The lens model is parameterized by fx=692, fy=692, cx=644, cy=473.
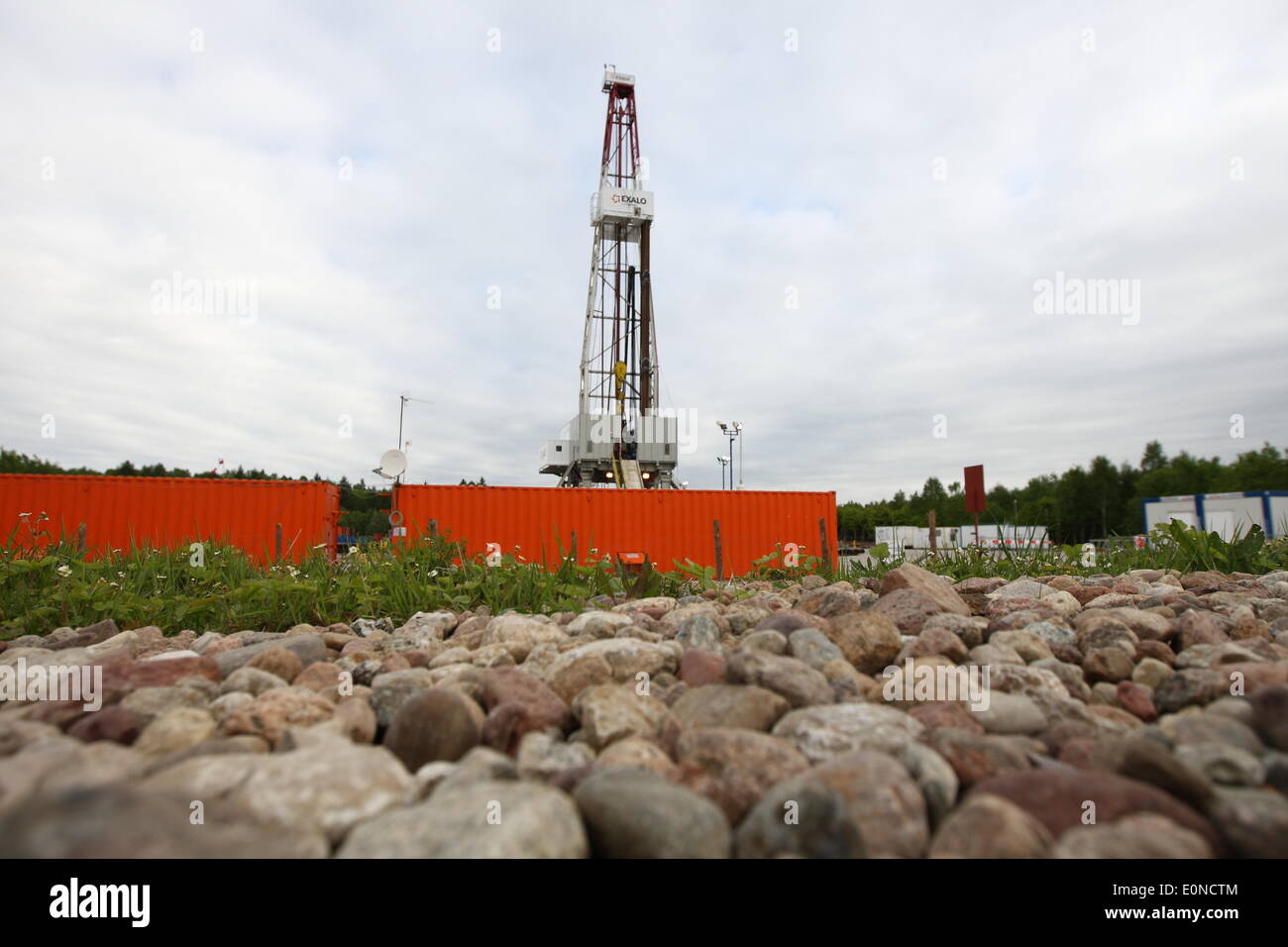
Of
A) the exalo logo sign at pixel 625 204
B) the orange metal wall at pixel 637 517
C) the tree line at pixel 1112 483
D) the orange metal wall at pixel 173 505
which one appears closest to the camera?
the orange metal wall at pixel 173 505

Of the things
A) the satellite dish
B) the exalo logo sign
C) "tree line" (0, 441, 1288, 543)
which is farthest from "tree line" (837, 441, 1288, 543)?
the satellite dish

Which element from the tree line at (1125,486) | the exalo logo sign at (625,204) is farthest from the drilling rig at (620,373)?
the tree line at (1125,486)

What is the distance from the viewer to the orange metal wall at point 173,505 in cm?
1402

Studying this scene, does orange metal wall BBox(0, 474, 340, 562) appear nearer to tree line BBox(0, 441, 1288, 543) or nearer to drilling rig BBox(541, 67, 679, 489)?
Result: drilling rig BBox(541, 67, 679, 489)

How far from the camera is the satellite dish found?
14.6 m

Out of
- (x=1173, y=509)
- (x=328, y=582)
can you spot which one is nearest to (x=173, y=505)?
(x=328, y=582)

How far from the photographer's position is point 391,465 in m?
14.6

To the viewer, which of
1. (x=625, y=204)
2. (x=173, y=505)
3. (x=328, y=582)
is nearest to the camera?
(x=328, y=582)

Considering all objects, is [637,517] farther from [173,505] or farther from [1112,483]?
[1112,483]

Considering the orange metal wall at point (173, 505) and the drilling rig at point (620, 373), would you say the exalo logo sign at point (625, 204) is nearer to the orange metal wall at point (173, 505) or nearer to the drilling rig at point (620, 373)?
the drilling rig at point (620, 373)

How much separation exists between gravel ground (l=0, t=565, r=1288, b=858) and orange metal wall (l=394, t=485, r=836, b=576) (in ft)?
39.6

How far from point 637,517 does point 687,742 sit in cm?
1442

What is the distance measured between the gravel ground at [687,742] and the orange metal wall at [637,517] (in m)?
12.1
